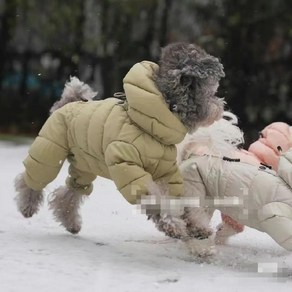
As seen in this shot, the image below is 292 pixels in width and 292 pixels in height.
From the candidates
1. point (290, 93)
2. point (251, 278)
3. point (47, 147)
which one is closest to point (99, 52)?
point (290, 93)

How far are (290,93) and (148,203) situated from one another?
7240 mm

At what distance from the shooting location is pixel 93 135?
3.84 m

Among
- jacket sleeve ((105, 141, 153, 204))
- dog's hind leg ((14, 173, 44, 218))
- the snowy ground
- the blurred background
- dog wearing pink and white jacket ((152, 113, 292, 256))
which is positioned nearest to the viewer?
the snowy ground

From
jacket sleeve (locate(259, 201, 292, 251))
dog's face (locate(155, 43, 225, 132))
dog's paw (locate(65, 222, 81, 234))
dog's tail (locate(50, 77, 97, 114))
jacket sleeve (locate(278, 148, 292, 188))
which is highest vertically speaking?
dog's face (locate(155, 43, 225, 132))

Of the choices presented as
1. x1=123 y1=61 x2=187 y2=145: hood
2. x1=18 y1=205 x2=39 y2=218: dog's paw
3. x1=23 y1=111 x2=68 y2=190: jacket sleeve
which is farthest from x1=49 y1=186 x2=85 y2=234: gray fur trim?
x1=123 y1=61 x2=187 y2=145: hood

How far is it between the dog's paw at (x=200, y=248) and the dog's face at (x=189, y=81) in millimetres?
621

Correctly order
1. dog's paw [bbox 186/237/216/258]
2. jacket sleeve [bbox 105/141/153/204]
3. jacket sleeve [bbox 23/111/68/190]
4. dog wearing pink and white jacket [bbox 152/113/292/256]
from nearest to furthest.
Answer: jacket sleeve [bbox 105/141/153/204] → dog wearing pink and white jacket [bbox 152/113/292/256] → dog's paw [bbox 186/237/216/258] → jacket sleeve [bbox 23/111/68/190]

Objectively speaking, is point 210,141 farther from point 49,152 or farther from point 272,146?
point 49,152

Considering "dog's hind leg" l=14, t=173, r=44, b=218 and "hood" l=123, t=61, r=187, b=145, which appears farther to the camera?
"dog's hind leg" l=14, t=173, r=44, b=218

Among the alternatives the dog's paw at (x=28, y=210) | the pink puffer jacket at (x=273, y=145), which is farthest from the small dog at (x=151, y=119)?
the pink puffer jacket at (x=273, y=145)

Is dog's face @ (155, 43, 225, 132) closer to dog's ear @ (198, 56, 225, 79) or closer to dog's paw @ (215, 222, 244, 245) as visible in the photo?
dog's ear @ (198, 56, 225, 79)

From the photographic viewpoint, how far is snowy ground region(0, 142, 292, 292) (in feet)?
10.5

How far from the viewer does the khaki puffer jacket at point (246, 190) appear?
3646 millimetres

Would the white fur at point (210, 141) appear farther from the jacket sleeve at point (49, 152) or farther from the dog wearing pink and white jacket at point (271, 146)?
the jacket sleeve at point (49, 152)
